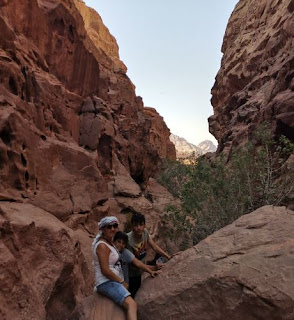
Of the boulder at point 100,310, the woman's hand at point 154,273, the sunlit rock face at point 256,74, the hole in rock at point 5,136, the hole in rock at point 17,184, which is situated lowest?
the boulder at point 100,310

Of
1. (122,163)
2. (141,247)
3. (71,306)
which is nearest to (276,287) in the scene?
(141,247)

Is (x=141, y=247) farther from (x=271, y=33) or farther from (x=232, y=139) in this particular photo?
(x=271, y=33)

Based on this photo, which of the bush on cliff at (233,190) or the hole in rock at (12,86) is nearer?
the hole in rock at (12,86)

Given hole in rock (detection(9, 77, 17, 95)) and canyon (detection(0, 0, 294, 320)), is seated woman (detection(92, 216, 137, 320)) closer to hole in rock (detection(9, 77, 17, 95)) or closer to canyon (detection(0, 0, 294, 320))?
canyon (detection(0, 0, 294, 320))

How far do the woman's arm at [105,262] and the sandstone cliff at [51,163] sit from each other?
233 cm

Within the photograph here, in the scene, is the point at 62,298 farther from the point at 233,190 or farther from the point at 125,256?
the point at 233,190

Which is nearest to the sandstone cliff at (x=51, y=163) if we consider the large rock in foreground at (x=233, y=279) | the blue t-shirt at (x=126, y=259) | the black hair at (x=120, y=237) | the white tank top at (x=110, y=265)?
the white tank top at (x=110, y=265)

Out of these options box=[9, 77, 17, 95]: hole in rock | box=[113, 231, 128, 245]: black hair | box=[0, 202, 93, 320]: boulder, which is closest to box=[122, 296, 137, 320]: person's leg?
box=[113, 231, 128, 245]: black hair

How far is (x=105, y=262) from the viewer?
3.82 meters

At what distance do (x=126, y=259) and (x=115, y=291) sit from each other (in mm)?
562

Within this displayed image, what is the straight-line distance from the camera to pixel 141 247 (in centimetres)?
464

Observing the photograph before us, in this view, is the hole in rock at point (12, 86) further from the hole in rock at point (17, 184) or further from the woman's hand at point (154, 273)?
the woman's hand at point (154, 273)

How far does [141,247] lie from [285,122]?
573 inches

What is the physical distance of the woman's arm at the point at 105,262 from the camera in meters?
3.80
